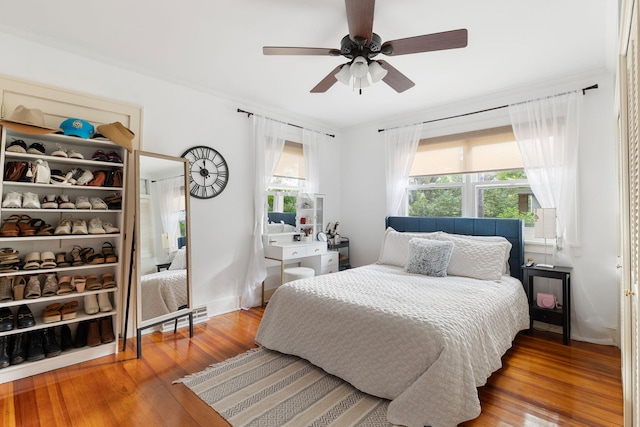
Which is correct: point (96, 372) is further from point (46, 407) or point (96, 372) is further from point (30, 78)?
point (30, 78)

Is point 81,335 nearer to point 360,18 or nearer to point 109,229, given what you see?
point 109,229

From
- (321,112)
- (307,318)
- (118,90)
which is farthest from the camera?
(321,112)

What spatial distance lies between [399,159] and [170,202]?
299 centimetres

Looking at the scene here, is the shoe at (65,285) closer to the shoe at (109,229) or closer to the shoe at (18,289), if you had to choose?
the shoe at (18,289)

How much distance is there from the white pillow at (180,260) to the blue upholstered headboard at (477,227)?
104 inches

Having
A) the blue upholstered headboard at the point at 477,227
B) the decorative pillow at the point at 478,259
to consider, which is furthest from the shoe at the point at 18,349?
the blue upholstered headboard at the point at 477,227

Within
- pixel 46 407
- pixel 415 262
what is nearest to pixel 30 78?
pixel 46 407

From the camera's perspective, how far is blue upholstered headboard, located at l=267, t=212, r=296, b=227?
4195mm

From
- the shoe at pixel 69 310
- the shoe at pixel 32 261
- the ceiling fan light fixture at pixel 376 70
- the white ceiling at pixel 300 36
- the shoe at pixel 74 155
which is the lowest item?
the shoe at pixel 69 310

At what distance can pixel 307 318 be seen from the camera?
7.84ft

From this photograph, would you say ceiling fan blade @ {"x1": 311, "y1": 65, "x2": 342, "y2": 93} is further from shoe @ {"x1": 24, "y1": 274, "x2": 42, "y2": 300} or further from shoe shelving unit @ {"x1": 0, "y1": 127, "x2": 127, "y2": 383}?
shoe @ {"x1": 24, "y1": 274, "x2": 42, "y2": 300}

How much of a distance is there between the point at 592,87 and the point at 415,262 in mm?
2399

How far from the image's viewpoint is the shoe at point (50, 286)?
2389 millimetres

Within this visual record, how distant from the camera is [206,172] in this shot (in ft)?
11.5
